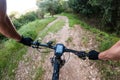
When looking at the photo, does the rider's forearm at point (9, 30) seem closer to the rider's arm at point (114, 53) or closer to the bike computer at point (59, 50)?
the bike computer at point (59, 50)

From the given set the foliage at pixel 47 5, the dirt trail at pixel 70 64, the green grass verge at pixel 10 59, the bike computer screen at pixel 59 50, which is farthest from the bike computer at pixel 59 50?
the foliage at pixel 47 5

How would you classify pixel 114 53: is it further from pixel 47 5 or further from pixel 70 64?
pixel 47 5

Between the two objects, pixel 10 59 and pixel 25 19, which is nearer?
pixel 10 59

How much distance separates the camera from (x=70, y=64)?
8.93 m

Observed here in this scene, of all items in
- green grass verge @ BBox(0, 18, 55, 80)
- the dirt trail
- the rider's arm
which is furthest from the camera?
green grass verge @ BBox(0, 18, 55, 80)

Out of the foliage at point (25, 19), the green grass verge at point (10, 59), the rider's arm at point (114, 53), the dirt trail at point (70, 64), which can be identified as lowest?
the foliage at point (25, 19)

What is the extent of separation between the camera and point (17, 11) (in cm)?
2312

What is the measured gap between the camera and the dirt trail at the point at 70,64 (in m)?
8.19

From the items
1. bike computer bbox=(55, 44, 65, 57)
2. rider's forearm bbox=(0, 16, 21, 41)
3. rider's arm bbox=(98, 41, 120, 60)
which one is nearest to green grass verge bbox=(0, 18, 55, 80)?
rider's forearm bbox=(0, 16, 21, 41)

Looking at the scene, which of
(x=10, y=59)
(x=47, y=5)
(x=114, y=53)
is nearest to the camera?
(x=114, y=53)

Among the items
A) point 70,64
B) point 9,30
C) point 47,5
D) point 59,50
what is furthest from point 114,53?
point 47,5

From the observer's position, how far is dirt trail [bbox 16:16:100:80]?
8.19 m

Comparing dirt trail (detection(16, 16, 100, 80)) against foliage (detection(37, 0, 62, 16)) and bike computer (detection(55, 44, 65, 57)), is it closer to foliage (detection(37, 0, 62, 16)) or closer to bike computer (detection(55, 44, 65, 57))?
bike computer (detection(55, 44, 65, 57))

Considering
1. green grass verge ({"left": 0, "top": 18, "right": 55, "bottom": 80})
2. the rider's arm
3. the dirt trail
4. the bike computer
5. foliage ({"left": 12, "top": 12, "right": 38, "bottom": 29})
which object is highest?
the rider's arm
